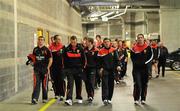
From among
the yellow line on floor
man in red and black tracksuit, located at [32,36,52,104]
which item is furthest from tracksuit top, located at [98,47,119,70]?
the yellow line on floor

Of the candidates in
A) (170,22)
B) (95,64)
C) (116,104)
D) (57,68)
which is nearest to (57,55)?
(57,68)

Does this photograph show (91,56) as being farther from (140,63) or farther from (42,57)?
(140,63)

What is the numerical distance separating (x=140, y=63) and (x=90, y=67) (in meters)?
1.71

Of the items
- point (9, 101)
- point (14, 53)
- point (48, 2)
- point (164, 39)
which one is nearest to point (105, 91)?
point (9, 101)

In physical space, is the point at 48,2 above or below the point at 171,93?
above

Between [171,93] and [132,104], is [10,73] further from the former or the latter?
[171,93]

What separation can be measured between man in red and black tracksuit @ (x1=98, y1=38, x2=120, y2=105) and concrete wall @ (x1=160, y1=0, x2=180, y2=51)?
73.9 ft

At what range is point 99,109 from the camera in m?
11.1

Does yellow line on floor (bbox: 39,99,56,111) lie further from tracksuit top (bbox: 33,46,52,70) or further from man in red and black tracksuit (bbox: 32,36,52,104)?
tracksuit top (bbox: 33,46,52,70)

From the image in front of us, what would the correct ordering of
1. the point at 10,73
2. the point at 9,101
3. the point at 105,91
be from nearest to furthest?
the point at 105,91 < the point at 9,101 < the point at 10,73

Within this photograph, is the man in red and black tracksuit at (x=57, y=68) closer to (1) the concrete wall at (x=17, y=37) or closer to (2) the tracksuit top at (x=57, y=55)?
(2) the tracksuit top at (x=57, y=55)

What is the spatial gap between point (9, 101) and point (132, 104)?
365 cm

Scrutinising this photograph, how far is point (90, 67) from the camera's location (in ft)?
42.2

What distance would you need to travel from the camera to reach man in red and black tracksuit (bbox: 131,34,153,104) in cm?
1191
